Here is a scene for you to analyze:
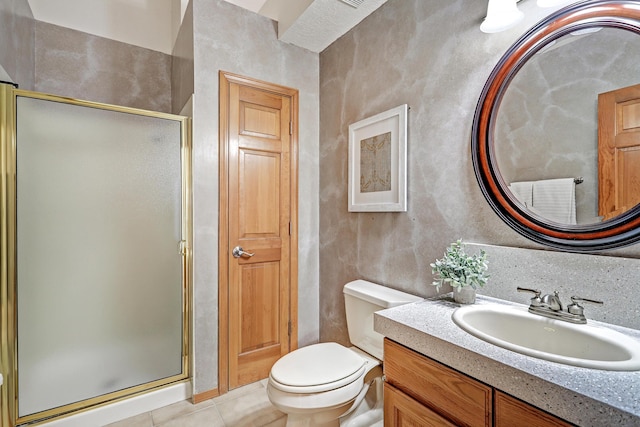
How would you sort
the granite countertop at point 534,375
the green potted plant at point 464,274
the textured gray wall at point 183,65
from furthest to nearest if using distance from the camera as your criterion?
the textured gray wall at point 183,65 < the green potted plant at point 464,274 < the granite countertop at point 534,375

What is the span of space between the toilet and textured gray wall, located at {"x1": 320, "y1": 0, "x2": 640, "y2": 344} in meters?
0.19

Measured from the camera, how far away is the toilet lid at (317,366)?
134cm

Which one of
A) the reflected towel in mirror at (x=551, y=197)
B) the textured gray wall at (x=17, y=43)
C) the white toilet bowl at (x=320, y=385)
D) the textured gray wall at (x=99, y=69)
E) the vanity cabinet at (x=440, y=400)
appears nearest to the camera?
the vanity cabinet at (x=440, y=400)

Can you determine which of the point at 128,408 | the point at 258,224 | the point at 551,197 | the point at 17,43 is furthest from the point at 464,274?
the point at 17,43

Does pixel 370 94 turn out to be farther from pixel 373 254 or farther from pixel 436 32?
pixel 373 254

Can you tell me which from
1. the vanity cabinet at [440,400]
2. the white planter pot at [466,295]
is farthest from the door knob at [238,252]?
the white planter pot at [466,295]

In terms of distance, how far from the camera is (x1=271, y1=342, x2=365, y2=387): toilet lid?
1341mm

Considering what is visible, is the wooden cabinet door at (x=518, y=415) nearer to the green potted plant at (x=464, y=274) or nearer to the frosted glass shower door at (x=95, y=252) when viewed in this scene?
the green potted plant at (x=464, y=274)

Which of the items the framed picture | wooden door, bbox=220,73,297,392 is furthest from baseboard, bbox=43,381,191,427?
the framed picture

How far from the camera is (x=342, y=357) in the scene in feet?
5.02

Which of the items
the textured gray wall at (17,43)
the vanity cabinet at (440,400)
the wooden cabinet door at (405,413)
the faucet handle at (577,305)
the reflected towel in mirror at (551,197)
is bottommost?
the wooden cabinet door at (405,413)

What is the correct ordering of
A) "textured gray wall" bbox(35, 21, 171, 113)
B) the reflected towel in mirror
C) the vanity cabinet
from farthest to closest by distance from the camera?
1. "textured gray wall" bbox(35, 21, 171, 113)
2. the reflected towel in mirror
3. the vanity cabinet

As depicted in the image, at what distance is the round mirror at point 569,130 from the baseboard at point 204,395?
6.35ft

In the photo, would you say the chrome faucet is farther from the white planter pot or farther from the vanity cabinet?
the vanity cabinet
